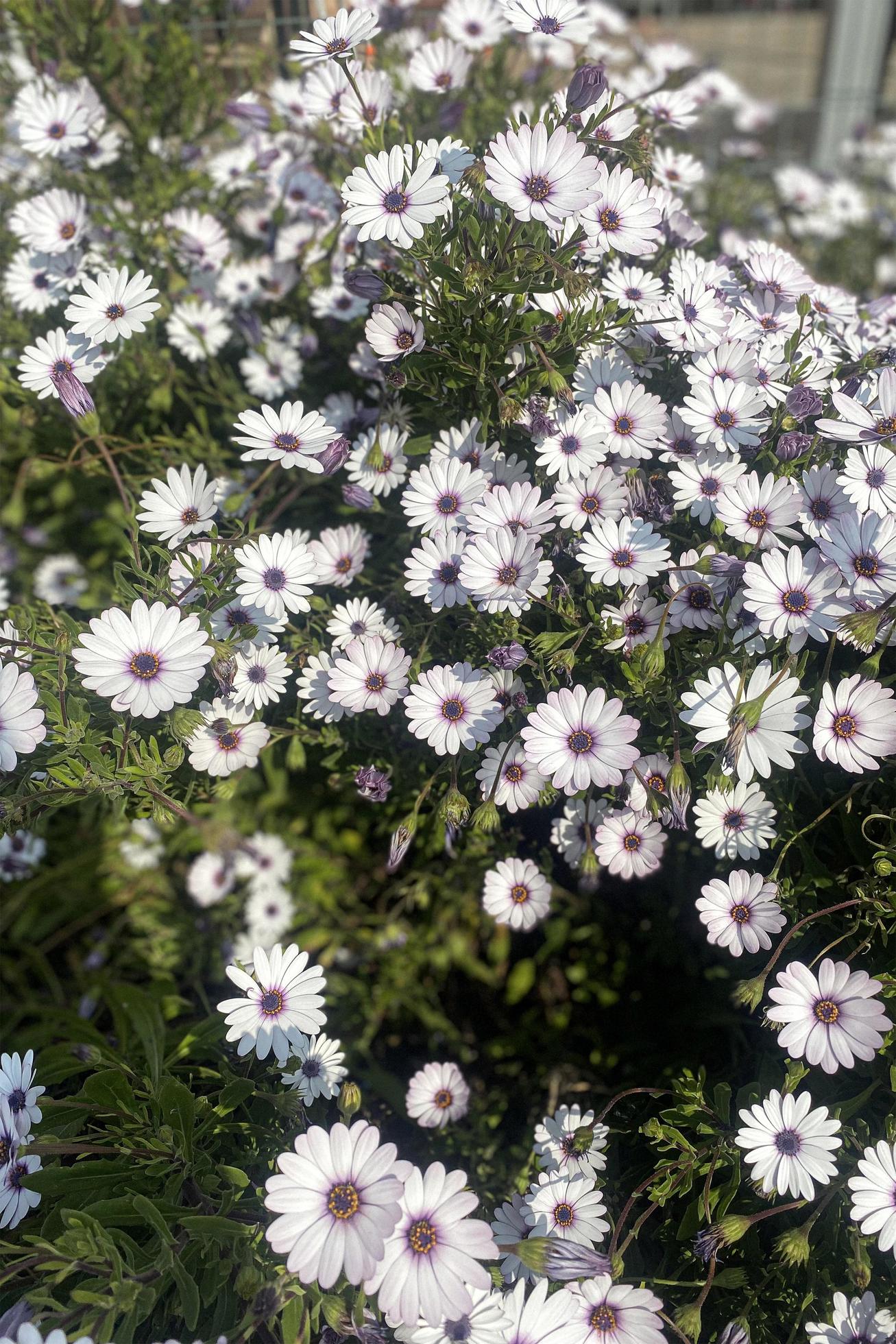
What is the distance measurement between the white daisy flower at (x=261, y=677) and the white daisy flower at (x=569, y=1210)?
804 mm

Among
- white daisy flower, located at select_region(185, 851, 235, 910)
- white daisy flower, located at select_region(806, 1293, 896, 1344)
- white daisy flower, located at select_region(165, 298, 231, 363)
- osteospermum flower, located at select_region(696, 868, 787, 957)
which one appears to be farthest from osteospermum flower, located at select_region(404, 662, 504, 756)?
white daisy flower, located at select_region(185, 851, 235, 910)

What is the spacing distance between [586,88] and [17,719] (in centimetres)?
124

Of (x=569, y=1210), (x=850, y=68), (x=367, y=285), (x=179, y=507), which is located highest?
(x=850, y=68)

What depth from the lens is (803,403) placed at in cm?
141

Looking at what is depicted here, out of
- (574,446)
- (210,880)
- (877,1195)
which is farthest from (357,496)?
(877,1195)

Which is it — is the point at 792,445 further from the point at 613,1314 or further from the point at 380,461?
the point at 613,1314

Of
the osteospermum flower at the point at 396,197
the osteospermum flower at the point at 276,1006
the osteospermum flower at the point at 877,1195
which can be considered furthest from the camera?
the osteospermum flower at the point at 396,197

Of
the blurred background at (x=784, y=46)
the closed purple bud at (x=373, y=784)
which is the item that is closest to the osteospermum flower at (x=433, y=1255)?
the closed purple bud at (x=373, y=784)

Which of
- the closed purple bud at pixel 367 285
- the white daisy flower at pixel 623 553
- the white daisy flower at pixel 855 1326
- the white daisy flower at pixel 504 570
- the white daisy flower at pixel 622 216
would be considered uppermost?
the white daisy flower at pixel 622 216

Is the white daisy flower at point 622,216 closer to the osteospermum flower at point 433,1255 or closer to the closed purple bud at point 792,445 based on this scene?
the closed purple bud at point 792,445

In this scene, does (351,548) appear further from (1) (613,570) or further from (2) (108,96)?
(2) (108,96)

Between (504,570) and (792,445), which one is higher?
(792,445)

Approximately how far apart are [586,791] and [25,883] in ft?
5.22

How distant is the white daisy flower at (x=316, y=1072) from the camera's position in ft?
4.23
